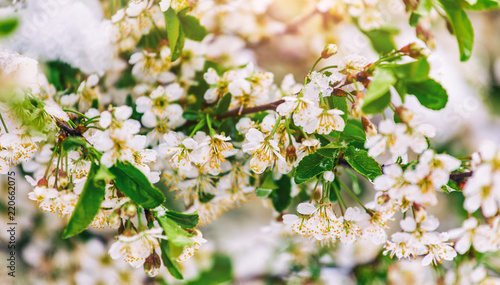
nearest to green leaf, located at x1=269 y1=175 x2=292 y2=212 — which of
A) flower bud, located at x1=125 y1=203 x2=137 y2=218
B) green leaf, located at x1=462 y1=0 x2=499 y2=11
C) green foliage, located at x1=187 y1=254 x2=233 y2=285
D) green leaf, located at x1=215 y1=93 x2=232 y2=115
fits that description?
green leaf, located at x1=215 y1=93 x2=232 y2=115

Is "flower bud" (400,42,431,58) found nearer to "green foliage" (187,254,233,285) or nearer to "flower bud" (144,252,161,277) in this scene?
"flower bud" (144,252,161,277)

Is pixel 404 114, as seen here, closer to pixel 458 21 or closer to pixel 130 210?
pixel 458 21

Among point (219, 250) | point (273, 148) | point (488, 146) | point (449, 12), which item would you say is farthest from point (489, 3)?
point (219, 250)

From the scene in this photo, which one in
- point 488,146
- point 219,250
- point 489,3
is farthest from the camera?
point 219,250

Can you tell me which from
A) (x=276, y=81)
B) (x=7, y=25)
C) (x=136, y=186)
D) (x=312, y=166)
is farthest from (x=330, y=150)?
(x=276, y=81)

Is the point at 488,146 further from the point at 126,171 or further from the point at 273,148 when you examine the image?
the point at 126,171

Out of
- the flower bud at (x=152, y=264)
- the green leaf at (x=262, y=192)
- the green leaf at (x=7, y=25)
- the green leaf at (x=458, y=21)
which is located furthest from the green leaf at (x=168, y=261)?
the green leaf at (x=458, y=21)
